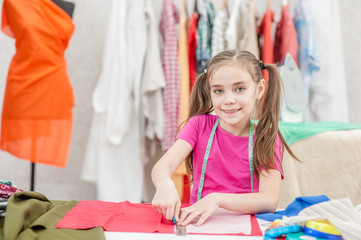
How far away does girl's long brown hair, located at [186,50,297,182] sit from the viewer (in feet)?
3.37

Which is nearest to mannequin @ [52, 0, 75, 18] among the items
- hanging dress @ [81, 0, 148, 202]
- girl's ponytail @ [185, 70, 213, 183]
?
hanging dress @ [81, 0, 148, 202]

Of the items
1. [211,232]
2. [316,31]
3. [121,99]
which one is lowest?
[211,232]

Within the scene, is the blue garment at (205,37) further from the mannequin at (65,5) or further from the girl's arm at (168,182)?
the girl's arm at (168,182)

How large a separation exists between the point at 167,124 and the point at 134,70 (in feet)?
1.20

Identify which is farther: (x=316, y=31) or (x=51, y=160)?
(x=316, y=31)

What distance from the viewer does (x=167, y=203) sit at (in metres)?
0.80

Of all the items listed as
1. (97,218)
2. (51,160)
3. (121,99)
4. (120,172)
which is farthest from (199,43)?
(97,218)

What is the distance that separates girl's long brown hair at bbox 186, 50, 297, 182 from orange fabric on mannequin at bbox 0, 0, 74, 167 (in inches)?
31.7

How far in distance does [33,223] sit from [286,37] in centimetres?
194

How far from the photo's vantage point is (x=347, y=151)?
4.69ft

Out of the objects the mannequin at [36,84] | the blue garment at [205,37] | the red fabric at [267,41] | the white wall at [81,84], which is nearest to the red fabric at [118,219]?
the mannequin at [36,84]

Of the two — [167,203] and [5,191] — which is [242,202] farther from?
[5,191]

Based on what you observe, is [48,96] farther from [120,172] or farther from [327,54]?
[327,54]

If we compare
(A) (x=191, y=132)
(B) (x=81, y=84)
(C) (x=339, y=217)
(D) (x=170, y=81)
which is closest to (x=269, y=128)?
(A) (x=191, y=132)
